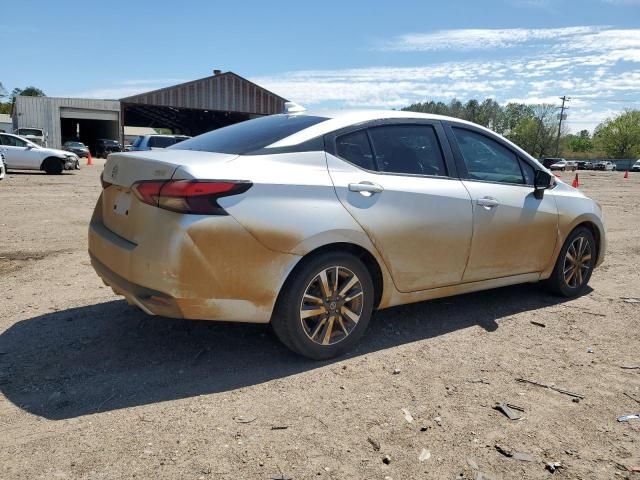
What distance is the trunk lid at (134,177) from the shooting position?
10.5 ft

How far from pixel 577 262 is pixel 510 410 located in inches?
110

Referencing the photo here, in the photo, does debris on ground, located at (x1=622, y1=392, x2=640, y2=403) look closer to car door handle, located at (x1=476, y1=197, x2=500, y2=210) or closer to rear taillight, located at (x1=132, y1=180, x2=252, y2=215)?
car door handle, located at (x1=476, y1=197, x2=500, y2=210)

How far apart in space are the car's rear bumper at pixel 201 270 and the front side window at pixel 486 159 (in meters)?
1.96

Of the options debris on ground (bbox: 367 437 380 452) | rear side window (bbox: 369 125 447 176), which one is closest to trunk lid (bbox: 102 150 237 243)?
rear side window (bbox: 369 125 447 176)

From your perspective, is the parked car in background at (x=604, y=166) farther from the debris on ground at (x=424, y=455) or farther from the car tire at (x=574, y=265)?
the debris on ground at (x=424, y=455)

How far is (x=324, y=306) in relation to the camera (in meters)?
3.52

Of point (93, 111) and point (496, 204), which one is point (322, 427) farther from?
point (93, 111)

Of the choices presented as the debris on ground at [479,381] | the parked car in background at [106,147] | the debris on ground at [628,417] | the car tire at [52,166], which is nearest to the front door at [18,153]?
the car tire at [52,166]

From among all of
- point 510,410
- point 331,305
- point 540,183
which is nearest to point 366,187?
point 331,305

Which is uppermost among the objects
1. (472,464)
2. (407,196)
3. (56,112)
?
(56,112)

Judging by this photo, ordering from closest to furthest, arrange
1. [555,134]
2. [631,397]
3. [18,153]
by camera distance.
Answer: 1. [631,397]
2. [18,153]
3. [555,134]

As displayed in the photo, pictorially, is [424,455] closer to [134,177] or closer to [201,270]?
[201,270]

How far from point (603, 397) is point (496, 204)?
171 centimetres

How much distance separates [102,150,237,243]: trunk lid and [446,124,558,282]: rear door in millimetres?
2075
